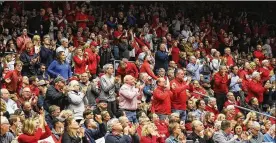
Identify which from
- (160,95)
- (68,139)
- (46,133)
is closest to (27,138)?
(46,133)

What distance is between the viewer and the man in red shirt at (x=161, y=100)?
51.2 ft

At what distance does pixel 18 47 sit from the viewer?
1880cm

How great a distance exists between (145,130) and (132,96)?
2.24 metres

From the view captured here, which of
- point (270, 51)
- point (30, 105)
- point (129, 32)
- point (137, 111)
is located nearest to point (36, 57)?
point (137, 111)

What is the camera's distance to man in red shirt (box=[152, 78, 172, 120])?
615 inches

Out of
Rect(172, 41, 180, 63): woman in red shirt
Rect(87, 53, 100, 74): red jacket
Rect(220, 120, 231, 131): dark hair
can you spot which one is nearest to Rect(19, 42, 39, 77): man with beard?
Rect(87, 53, 100, 74): red jacket

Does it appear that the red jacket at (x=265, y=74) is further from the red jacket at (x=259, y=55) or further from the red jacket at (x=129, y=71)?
the red jacket at (x=129, y=71)

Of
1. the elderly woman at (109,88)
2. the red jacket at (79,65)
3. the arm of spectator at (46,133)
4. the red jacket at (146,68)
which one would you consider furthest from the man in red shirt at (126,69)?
the arm of spectator at (46,133)

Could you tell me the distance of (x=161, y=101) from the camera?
51.4 feet

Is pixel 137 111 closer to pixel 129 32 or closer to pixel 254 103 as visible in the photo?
pixel 254 103

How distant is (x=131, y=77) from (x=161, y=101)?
35.7 inches

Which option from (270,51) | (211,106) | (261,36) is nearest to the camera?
(211,106)

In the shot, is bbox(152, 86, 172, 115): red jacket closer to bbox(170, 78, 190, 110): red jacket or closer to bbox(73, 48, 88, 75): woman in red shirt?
bbox(170, 78, 190, 110): red jacket

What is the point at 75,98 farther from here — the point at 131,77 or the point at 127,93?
the point at 131,77
